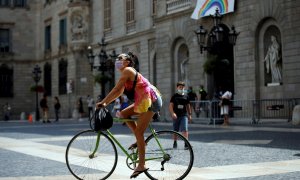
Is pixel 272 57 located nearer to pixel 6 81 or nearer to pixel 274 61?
pixel 274 61

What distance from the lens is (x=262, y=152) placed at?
11.3 meters

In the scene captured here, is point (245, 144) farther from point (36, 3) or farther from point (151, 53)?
point (36, 3)

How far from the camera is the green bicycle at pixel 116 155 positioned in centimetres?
723

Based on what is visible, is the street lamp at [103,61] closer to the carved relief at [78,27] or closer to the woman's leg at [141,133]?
the carved relief at [78,27]

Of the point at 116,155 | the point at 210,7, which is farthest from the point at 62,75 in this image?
the point at 116,155

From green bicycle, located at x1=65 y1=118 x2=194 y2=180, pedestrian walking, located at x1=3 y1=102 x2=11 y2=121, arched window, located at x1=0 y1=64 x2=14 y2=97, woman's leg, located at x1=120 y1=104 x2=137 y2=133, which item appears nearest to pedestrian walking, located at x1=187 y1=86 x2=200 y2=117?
green bicycle, located at x1=65 y1=118 x2=194 y2=180

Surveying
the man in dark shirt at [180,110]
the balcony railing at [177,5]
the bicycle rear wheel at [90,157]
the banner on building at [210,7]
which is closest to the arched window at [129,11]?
the balcony railing at [177,5]

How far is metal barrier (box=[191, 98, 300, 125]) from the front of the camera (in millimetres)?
21938

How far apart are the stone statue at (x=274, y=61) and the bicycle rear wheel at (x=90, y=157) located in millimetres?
17860

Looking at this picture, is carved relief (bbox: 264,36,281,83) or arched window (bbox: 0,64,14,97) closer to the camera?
carved relief (bbox: 264,36,281,83)

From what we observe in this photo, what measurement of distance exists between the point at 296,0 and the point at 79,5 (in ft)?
82.3

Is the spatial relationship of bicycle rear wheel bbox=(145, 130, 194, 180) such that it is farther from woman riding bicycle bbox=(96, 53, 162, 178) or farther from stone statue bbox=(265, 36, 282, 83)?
stone statue bbox=(265, 36, 282, 83)

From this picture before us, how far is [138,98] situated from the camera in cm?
707

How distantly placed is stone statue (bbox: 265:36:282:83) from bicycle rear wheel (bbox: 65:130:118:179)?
17.9 meters
